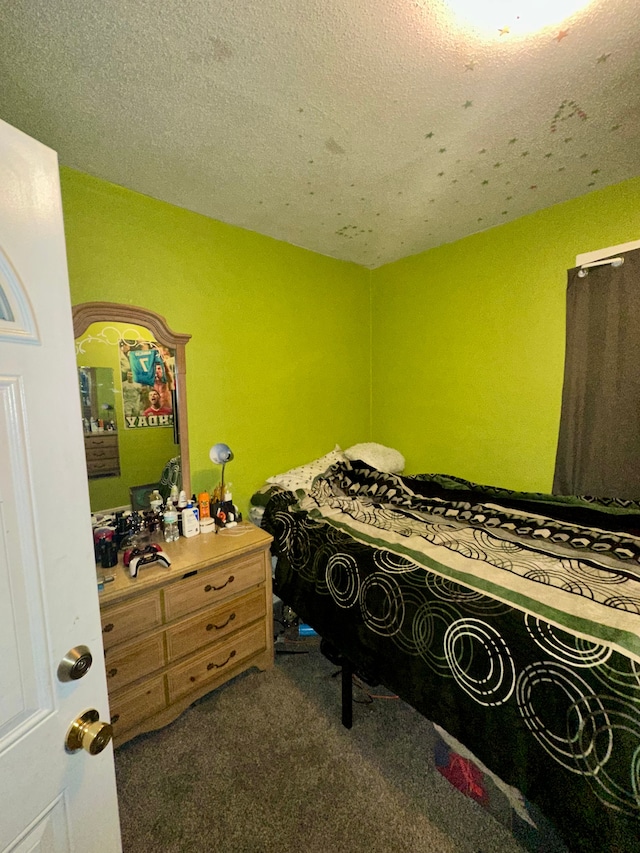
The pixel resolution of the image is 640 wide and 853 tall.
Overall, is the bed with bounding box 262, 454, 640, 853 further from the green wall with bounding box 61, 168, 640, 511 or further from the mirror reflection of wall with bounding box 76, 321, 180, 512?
the mirror reflection of wall with bounding box 76, 321, 180, 512

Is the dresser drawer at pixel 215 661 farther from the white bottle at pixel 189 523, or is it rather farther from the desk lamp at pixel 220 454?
the desk lamp at pixel 220 454

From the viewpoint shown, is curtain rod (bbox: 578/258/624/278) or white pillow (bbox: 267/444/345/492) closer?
curtain rod (bbox: 578/258/624/278)

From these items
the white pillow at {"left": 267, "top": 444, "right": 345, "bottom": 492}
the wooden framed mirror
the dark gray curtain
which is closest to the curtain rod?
the dark gray curtain

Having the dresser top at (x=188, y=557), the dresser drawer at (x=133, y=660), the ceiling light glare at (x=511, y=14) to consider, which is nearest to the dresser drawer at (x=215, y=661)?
the dresser drawer at (x=133, y=660)

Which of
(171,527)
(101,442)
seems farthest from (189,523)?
(101,442)

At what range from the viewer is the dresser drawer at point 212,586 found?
1.49m

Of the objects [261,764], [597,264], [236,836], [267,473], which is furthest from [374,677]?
[597,264]

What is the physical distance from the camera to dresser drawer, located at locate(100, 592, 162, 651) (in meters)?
1.32

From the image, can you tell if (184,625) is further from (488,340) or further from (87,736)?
(488,340)

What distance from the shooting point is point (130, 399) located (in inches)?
69.7

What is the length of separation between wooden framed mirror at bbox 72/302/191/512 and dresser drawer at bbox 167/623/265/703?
2.75 feet

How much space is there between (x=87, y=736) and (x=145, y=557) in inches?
37.5

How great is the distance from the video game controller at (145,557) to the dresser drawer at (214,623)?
0.99ft

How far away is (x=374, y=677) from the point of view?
4.65 ft
